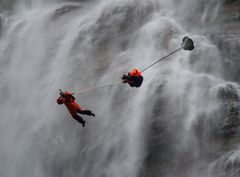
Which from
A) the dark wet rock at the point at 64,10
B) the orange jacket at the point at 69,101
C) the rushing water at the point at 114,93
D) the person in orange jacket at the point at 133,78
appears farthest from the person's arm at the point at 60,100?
the dark wet rock at the point at 64,10

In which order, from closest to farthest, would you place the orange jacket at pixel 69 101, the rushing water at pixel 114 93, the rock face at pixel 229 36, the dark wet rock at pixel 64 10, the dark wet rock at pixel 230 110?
the orange jacket at pixel 69 101 → the dark wet rock at pixel 230 110 → the rushing water at pixel 114 93 → the rock face at pixel 229 36 → the dark wet rock at pixel 64 10

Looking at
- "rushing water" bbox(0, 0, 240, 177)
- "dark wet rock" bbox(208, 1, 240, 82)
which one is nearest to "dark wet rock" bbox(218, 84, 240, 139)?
"rushing water" bbox(0, 0, 240, 177)

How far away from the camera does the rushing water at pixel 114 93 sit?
57.3 ft

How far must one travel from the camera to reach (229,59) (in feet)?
61.7

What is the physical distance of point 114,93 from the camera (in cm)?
2027

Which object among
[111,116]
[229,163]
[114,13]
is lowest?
[229,163]

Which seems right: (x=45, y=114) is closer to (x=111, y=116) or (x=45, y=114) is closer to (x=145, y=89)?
(x=111, y=116)

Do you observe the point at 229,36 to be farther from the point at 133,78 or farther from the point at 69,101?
the point at 69,101

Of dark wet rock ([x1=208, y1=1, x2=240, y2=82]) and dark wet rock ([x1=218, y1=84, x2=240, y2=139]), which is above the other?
dark wet rock ([x1=208, y1=1, x2=240, y2=82])

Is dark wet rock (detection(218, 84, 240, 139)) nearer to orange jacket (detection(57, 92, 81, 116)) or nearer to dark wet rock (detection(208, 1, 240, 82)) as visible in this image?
dark wet rock (detection(208, 1, 240, 82))

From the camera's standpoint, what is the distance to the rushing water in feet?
57.3

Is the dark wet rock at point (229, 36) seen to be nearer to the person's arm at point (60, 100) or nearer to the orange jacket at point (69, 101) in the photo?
the orange jacket at point (69, 101)

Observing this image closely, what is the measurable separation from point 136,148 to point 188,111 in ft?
7.62

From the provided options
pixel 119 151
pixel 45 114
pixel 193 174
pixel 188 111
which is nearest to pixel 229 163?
pixel 193 174
